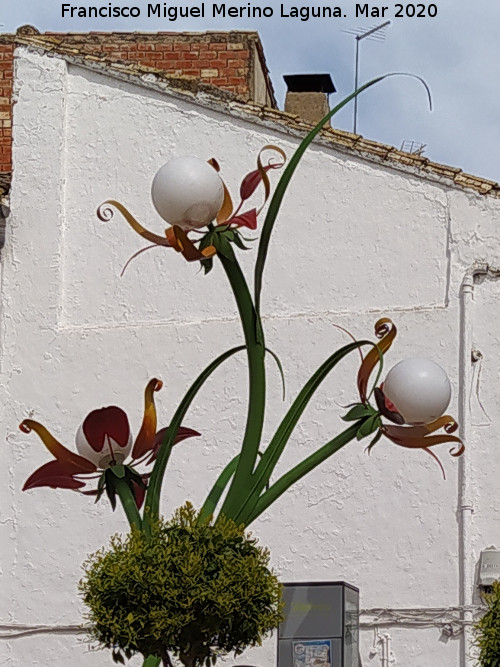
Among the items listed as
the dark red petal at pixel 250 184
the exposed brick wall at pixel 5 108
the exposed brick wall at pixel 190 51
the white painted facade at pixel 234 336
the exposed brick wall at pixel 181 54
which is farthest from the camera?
the exposed brick wall at pixel 190 51

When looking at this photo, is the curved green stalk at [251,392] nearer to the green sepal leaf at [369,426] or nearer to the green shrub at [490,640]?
the green sepal leaf at [369,426]

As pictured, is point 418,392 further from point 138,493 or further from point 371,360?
point 138,493

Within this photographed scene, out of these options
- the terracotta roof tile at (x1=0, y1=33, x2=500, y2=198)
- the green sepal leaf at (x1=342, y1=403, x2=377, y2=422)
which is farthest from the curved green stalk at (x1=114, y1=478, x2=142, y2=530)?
the terracotta roof tile at (x1=0, y1=33, x2=500, y2=198)

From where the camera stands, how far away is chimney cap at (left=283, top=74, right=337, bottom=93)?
14.5 metres

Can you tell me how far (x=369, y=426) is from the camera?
21.2 feet

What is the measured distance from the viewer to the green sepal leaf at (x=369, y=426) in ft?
21.2

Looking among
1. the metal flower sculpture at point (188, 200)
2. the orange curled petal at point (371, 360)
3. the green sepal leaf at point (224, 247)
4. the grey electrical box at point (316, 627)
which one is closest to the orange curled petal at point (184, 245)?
the metal flower sculpture at point (188, 200)

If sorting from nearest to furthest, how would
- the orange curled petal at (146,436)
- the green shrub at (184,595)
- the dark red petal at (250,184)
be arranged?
the green shrub at (184,595) → the orange curled petal at (146,436) → the dark red petal at (250,184)

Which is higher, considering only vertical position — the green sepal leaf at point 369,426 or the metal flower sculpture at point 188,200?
the metal flower sculpture at point 188,200

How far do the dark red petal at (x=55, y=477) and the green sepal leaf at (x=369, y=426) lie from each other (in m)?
1.28

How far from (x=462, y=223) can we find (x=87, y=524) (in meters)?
3.60

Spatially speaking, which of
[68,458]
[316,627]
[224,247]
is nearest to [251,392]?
[224,247]

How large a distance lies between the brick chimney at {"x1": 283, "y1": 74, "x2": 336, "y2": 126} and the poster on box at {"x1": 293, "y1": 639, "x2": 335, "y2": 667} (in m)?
6.10

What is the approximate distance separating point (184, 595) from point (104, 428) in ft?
2.97
